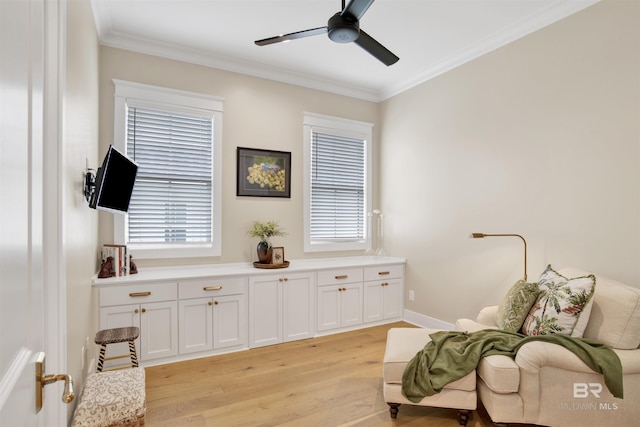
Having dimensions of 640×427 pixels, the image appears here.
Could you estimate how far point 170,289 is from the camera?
10.9 ft

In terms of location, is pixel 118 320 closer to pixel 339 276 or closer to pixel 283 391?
pixel 283 391

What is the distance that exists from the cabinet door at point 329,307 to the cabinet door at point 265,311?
0.51 metres

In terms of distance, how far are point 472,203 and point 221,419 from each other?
3.07m

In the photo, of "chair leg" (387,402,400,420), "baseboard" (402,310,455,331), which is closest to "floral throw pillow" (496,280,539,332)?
"chair leg" (387,402,400,420)

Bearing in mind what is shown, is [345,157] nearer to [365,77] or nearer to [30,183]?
[365,77]

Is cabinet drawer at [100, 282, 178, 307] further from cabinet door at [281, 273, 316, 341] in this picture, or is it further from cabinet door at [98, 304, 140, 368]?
cabinet door at [281, 273, 316, 341]

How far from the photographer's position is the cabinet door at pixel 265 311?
12.1 feet

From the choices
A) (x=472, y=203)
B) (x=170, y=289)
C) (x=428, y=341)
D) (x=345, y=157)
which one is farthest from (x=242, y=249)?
(x=472, y=203)

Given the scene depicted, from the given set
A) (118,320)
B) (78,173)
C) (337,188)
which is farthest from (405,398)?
(337,188)

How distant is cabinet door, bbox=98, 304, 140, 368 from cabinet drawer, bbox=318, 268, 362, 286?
74.0 inches

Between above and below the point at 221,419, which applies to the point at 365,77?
above

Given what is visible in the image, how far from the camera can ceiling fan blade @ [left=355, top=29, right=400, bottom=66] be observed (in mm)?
2494

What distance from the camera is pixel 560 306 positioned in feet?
7.77

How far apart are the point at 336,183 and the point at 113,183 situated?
9.54 ft
